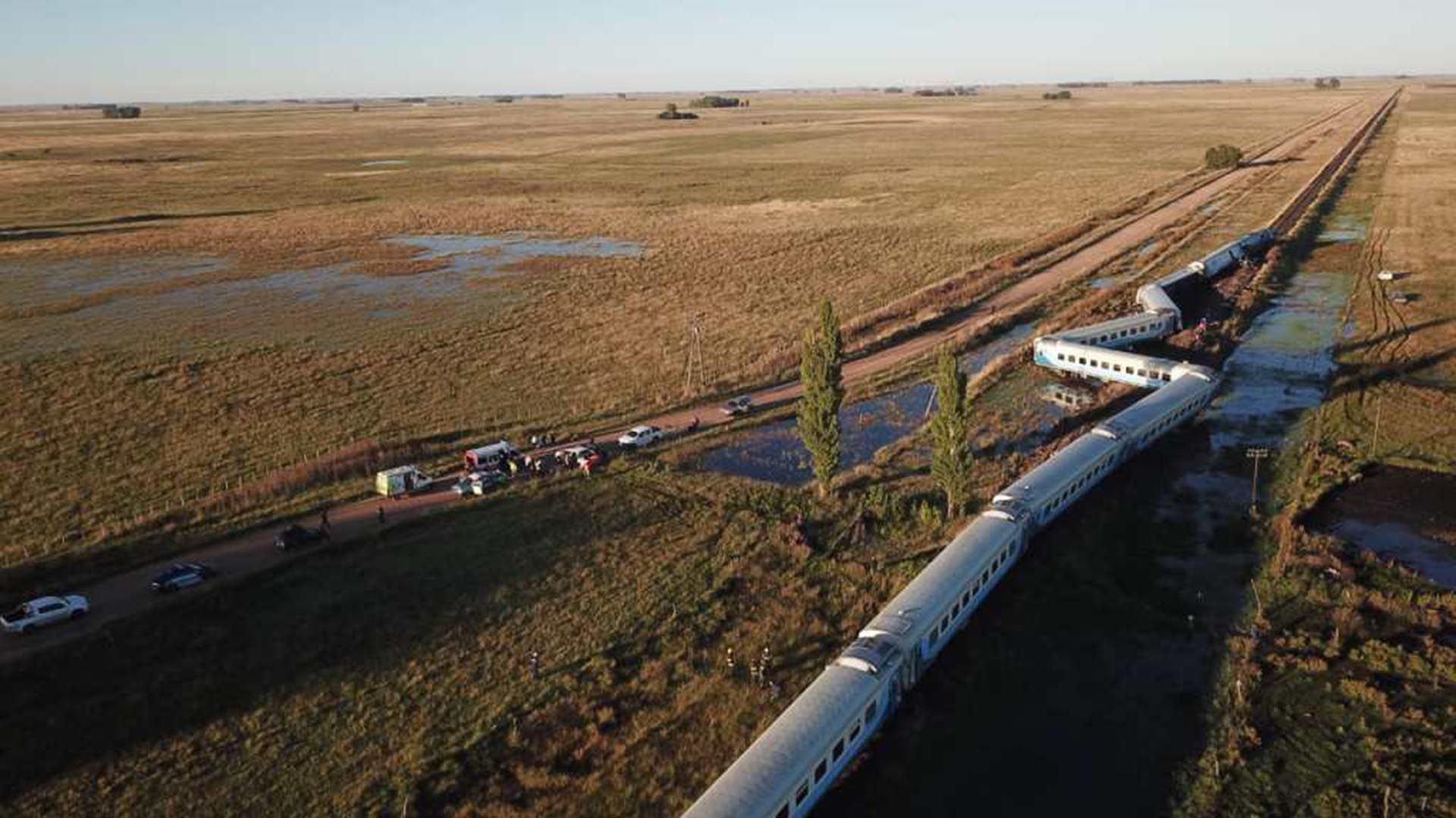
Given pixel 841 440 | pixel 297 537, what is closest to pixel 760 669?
pixel 297 537

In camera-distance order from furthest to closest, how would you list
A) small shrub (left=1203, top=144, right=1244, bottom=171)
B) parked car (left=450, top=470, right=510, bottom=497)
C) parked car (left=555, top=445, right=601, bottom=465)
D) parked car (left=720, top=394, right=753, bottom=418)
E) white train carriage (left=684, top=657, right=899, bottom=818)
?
small shrub (left=1203, top=144, right=1244, bottom=171), parked car (left=720, top=394, right=753, bottom=418), parked car (left=555, top=445, right=601, bottom=465), parked car (left=450, top=470, right=510, bottom=497), white train carriage (left=684, top=657, right=899, bottom=818)

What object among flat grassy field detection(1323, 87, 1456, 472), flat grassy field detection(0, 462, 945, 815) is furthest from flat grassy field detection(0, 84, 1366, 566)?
flat grassy field detection(1323, 87, 1456, 472)

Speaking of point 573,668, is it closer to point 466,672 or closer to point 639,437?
point 466,672

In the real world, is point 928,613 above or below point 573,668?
above

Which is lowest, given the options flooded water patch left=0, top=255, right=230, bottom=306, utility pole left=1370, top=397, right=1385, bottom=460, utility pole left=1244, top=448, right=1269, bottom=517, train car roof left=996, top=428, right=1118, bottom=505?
utility pole left=1244, top=448, right=1269, bottom=517

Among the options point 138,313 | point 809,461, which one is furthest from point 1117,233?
point 138,313

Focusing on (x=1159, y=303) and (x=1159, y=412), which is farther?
(x=1159, y=303)

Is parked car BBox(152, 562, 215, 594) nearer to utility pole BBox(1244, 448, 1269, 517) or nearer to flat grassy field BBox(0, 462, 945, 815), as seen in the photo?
flat grassy field BBox(0, 462, 945, 815)
